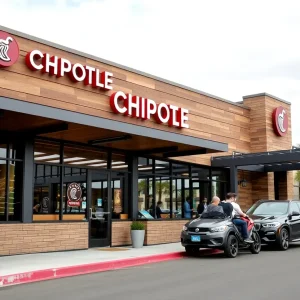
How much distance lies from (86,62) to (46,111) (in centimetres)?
329

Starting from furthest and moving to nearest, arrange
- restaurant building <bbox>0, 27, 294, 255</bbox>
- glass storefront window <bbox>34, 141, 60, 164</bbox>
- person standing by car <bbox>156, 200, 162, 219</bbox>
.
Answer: person standing by car <bbox>156, 200, 162, 219</bbox>
glass storefront window <bbox>34, 141, 60, 164</bbox>
restaurant building <bbox>0, 27, 294, 255</bbox>

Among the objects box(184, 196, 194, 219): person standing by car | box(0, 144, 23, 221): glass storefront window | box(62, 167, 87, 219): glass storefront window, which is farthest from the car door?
box(0, 144, 23, 221): glass storefront window

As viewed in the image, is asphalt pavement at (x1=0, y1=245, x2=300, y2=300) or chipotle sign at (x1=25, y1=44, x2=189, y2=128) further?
chipotle sign at (x1=25, y1=44, x2=189, y2=128)

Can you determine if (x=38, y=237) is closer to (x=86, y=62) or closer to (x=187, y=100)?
(x=86, y=62)

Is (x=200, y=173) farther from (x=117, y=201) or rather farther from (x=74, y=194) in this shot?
(x=74, y=194)

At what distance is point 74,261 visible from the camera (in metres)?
12.4

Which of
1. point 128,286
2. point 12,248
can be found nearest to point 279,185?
point 12,248

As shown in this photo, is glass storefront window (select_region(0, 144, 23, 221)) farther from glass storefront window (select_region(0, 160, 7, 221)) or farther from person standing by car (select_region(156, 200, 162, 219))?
person standing by car (select_region(156, 200, 162, 219))

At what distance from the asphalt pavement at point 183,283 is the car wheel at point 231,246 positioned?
0.61 meters

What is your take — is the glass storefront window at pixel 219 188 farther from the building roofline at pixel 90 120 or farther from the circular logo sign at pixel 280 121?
the building roofline at pixel 90 120

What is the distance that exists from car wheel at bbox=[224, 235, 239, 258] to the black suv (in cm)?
197

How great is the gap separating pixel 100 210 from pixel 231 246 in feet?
15.9

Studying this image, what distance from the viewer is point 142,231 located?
16500 millimetres

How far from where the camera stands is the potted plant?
1641 centimetres
